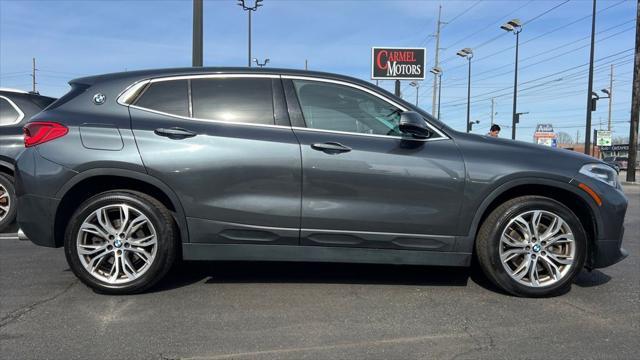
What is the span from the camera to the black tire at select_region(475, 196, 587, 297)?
3811 millimetres

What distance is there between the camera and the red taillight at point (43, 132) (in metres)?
3.81

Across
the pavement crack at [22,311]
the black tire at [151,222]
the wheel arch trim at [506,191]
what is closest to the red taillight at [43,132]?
the black tire at [151,222]

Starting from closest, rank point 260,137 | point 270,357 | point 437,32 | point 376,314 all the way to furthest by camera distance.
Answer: point 270,357 < point 376,314 < point 260,137 < point 437,32

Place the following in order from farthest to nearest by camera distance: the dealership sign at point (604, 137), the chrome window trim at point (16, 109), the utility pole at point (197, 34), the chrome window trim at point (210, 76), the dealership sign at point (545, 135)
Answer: the dealership sign at point (604, 137)
the dealership sign at point (545, 135)
the utility pole at point (197, 34)
the chrome window trim at point (16, 109)
the chrome window trim at point (210, 76)

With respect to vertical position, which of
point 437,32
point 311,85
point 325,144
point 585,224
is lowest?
point 585,224

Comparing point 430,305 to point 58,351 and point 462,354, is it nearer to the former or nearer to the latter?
point 462,354

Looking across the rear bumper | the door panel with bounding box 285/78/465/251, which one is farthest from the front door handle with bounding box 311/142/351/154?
the rear bumper

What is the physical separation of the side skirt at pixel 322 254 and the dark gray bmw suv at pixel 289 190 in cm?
1

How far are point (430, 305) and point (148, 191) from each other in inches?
96.3

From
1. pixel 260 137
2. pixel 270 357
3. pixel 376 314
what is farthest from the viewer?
pixel 260 137

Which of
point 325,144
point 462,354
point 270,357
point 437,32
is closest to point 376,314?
point 462,354

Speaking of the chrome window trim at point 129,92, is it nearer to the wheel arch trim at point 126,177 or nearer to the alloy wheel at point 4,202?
the wheel arch trim at point 126,177

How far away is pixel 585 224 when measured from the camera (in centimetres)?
402

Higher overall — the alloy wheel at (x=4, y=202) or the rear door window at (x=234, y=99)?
the rear door window at (x=234, y=99)
